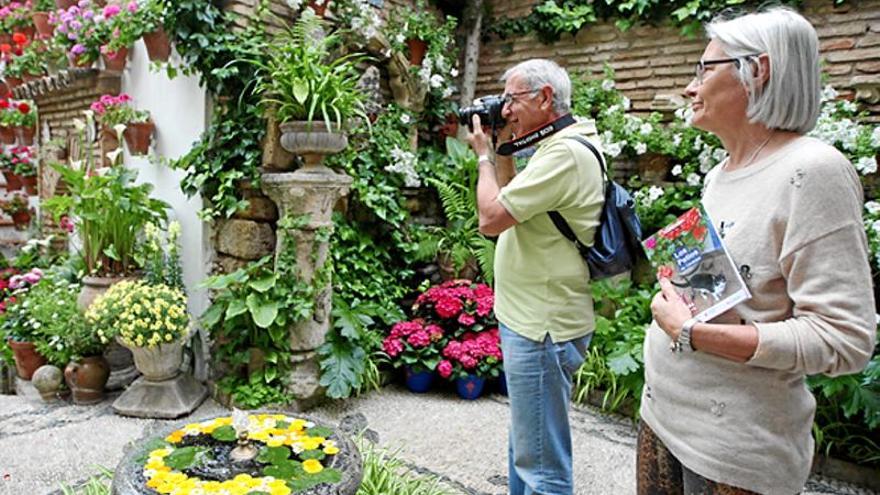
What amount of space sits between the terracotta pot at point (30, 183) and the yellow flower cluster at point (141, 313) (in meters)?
3.32

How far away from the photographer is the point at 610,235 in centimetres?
173

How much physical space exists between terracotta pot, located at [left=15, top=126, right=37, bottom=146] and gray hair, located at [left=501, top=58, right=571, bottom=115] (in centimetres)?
604

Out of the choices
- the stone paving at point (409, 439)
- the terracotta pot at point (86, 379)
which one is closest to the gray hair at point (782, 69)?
the stone paving at point (409, 439)

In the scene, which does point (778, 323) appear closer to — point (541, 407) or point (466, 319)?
point (541, 407)

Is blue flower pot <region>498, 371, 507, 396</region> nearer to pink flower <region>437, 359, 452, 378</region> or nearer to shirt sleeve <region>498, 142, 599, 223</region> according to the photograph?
pink flower <region>437, 359, 452, 378</region>

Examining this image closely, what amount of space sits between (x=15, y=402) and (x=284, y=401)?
6.31ft

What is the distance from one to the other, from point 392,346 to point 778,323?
297cm

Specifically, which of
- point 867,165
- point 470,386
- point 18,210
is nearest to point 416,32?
point 470,386

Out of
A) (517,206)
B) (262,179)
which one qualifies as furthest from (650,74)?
(517,206)

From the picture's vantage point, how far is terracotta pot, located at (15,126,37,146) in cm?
576

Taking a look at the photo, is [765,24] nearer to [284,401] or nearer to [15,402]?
[284,401]

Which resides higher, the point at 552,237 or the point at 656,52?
the point at 656,52

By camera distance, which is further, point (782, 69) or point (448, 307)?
point (448, 307)

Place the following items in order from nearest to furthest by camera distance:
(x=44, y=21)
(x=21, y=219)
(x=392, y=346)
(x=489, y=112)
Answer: (x=489, y=112), (x=392, y=346), (x=44, y=21), (x=21, y=219)
